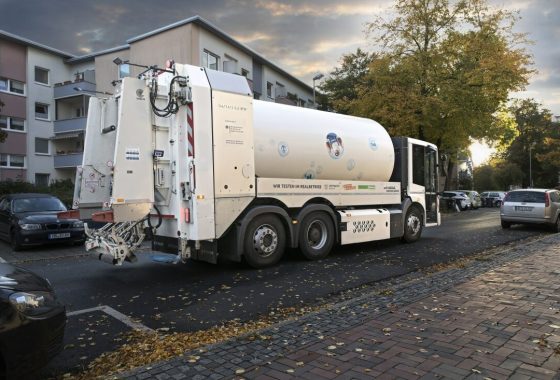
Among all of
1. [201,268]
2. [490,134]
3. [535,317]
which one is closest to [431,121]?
[490,134]

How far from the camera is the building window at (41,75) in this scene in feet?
119

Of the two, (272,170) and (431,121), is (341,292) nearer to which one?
(272,170)

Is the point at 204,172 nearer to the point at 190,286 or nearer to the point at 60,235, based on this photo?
the point at 190,286

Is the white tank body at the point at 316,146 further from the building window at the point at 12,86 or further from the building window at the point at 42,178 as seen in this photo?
the building window at the point at 42,178

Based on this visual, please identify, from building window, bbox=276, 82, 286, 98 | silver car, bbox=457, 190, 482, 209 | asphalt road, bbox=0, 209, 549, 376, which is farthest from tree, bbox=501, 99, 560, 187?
asphalt road, bbox=0, 209, 549, 376

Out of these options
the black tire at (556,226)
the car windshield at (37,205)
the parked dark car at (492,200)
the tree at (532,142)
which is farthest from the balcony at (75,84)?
the tree at (532,142)

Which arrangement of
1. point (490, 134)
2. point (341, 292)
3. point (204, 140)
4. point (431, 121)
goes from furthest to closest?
1. point (490, 134)
2. point (431, 121)
3. point (204, 140)
4. point (341, 292)

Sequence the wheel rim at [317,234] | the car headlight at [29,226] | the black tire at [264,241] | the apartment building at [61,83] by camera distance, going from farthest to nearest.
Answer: the apartment building at [61,83] → the car headlight at [29,226] → the wheel rim at [317,234] → the black tire at [264,241]

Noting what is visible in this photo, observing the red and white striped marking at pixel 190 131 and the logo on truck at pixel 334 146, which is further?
the logo on truck at pixel 334 146

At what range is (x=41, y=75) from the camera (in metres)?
36.7

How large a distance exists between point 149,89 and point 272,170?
280cm

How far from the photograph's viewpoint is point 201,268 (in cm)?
904

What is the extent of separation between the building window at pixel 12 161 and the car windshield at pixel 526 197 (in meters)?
32.2

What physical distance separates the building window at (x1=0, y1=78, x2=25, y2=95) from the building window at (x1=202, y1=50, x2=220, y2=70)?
50.4 ft
